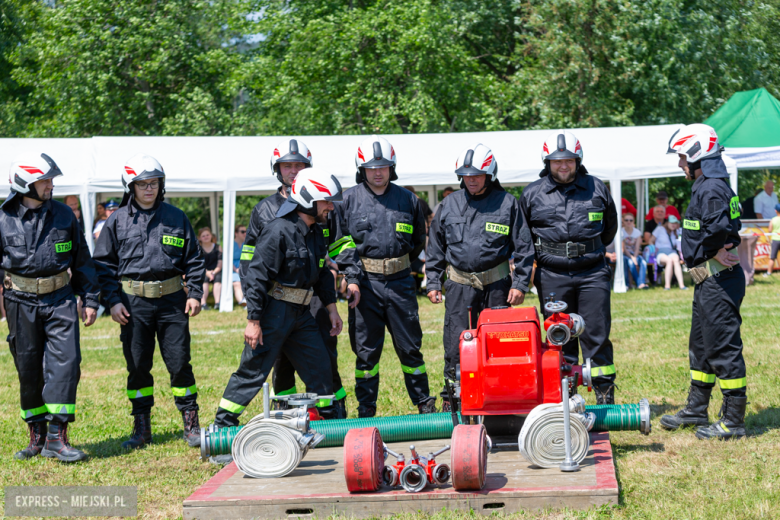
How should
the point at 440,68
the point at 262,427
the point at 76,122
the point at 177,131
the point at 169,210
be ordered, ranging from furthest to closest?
the point at 76,122 → the point at 177,131 → the point at 440,68 → the point at 169,210 → the point at 262,427

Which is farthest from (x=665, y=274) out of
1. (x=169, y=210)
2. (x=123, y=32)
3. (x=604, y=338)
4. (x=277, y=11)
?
(x=123, y=32)

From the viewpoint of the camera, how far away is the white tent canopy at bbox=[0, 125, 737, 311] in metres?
15.3

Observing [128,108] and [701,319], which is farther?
[128,108]

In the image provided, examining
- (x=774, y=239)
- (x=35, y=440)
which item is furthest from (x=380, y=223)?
(x=774, y=239)

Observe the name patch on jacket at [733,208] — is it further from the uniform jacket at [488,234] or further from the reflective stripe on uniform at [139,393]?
the reflective stripe on uniform at [139,393]

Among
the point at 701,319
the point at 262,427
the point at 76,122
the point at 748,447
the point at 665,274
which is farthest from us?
the point at 76,122

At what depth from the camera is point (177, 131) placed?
85.7 feet

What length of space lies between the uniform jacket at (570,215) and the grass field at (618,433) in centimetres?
148

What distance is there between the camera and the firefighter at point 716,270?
599 centimetres

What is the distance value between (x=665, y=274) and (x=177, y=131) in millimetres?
16389

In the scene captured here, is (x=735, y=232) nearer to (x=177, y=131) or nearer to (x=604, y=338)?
(x=604, y=338)

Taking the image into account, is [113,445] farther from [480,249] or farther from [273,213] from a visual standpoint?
[480,249]

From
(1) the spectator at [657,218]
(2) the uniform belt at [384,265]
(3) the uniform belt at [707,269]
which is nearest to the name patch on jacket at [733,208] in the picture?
(3) the uniform belt at [707,269]

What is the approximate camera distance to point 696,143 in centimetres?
611
